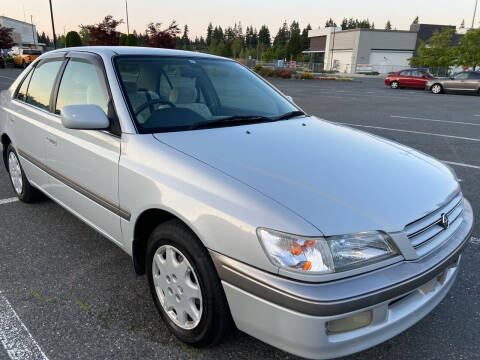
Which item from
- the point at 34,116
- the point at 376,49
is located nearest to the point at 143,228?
the point at 34,116

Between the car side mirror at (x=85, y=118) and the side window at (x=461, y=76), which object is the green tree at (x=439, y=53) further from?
the car side mirror at (x=85, y=118)

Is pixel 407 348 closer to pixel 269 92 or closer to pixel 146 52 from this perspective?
pixel 269 92

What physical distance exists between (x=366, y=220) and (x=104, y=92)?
1.91m

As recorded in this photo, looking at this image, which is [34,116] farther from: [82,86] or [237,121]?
[237,121]

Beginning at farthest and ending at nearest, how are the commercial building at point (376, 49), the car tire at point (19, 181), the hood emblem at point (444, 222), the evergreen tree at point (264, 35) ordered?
1. the evergreen tree at point (264, 35)
2. the commercial building at point (376, 49)
3. the car tire at point (19, 181)
4. the hood emblem at point (444, 222)

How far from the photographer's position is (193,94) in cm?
306

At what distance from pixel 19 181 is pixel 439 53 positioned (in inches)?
1751

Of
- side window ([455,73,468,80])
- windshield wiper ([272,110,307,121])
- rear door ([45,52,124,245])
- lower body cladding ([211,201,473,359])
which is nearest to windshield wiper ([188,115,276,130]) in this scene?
windshield wiper ([272,110,307,121])

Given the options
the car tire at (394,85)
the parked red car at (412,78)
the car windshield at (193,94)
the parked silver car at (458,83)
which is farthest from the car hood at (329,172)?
the car tire at (394,85)

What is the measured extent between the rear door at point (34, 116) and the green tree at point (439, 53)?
41.2 meters

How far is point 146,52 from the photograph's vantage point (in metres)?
3.06

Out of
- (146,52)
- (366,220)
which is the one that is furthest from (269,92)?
(366,220)

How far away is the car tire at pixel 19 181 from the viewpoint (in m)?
4.07

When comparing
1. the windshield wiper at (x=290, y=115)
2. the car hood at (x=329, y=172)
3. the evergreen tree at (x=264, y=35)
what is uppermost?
the evergreen tree at (x=264, y=35)
